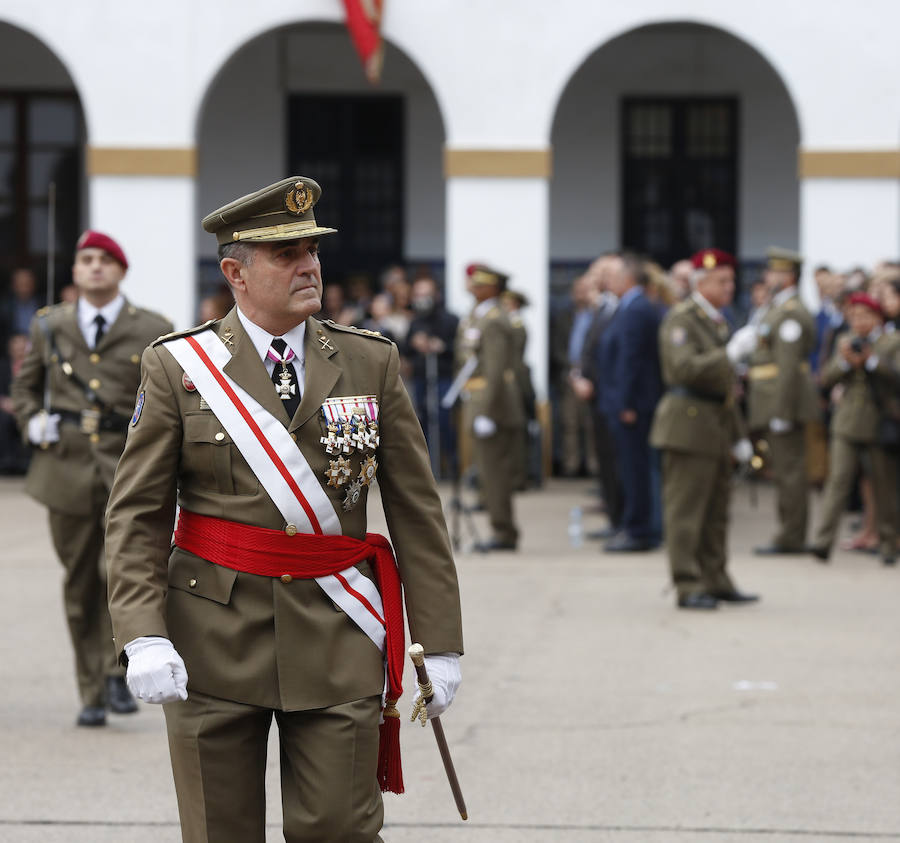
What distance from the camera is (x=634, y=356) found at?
1155 centimetres

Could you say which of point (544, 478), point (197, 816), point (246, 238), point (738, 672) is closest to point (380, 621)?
point (197, 816)

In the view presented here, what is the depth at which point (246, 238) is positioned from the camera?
370 centimetres

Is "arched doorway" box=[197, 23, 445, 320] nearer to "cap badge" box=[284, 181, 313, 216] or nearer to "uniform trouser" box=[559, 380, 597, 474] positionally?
"uniform trouser" box=[559, 380, 597, 474]

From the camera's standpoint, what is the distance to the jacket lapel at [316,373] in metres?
3.69

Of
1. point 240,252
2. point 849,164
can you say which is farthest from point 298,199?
point 849,164

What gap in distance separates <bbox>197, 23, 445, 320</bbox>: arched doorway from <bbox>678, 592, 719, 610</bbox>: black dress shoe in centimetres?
977

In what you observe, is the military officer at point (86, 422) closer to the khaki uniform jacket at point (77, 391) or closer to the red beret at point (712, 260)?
the khaki uniform jacket at point (77, 391)

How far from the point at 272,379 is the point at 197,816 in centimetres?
94

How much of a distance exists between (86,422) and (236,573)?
3205 millimetres

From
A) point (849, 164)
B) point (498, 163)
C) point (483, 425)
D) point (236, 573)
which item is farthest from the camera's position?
point (498, 163)

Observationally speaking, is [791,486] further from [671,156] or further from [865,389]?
[671,156]

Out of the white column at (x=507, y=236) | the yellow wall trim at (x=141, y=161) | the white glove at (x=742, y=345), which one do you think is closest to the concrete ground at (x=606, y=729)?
the white glove at (x=742, y=345)

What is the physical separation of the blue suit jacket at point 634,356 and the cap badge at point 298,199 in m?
7.87

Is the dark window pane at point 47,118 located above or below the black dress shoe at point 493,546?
above
